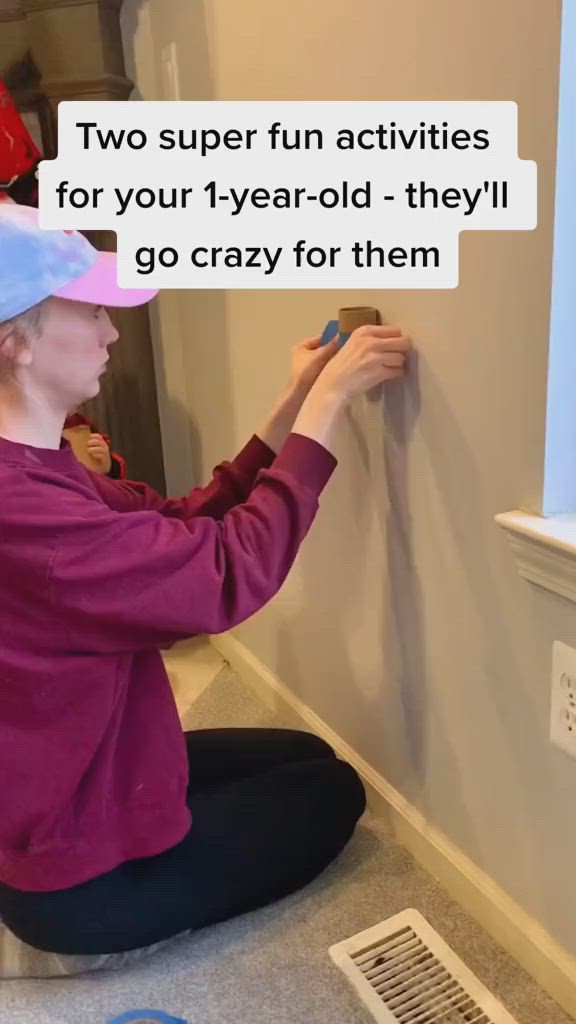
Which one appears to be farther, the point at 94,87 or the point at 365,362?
the point at 94,87

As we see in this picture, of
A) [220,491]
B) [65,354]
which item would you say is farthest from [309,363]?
[65,354]

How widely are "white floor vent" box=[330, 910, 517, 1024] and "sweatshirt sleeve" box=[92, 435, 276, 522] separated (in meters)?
0.58

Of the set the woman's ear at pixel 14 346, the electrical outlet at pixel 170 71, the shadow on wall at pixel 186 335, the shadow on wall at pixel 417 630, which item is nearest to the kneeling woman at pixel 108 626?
the woman's ear at pixel 14 346

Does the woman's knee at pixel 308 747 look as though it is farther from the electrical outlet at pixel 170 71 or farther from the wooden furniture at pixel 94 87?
the electrical outlet at pixel 170 71

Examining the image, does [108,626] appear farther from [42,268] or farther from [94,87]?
[94,87]

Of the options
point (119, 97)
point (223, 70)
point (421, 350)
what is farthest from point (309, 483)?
point (119, 97)

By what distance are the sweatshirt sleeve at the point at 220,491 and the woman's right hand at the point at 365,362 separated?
0.21m

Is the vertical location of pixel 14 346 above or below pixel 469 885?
above

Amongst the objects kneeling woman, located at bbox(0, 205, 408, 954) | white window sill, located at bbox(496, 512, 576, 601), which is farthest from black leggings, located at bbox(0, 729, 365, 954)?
white window sill, located at bbox(496, 512, 576, 601)

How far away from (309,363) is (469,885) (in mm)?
705

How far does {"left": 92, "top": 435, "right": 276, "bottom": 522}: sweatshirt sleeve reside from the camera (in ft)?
4.29

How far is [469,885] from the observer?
4.00ft

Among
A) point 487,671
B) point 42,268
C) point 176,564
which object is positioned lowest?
point 487,671

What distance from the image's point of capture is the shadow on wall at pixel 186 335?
1621mm
